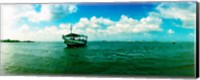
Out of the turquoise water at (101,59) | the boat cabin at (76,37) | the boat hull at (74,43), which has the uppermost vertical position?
the boat cabin at (76,37)

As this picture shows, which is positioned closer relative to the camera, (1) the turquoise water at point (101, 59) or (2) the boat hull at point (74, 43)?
(1) the turquoise water at point (101, 59)

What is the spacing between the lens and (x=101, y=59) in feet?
16.8

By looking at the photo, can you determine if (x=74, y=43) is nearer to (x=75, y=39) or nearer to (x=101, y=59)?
(x=75, y=39)

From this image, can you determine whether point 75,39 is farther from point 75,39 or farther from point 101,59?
point 101,59

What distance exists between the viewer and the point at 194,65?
15.9 feet

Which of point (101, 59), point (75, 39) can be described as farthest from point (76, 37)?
point (101, 59)

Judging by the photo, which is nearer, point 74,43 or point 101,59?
point 101,59

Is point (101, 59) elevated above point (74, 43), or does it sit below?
below

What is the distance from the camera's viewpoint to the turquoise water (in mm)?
4945

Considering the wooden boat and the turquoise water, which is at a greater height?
the wooden boat

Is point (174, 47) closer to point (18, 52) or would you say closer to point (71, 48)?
point (71, 48)

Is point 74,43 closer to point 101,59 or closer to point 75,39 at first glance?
point 75,39

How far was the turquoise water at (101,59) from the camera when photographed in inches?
195

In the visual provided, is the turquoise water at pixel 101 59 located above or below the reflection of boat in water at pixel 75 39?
below
